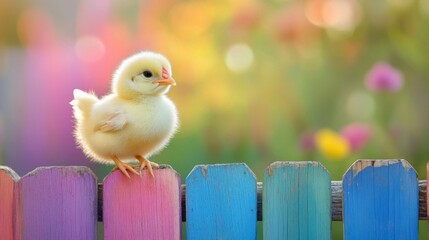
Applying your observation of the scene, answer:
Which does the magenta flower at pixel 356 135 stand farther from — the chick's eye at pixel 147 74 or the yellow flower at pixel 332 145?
the chick's eye at pixel 147 74

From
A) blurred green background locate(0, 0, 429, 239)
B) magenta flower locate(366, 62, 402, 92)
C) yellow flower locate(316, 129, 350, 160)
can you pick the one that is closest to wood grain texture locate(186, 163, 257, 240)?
blurred green background locate(0, 0, 429, 239)

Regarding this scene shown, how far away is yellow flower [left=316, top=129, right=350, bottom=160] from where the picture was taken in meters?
3.60

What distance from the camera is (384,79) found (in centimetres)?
372

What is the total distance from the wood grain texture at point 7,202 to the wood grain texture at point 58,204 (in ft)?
0.06

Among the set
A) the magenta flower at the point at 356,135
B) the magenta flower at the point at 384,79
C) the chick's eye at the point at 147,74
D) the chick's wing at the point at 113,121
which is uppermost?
the magenta flower at the point at 384,79

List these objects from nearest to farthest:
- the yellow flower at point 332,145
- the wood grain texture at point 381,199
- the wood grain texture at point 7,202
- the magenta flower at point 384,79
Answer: the wood grain texture at point 381,199, the wood grain texture at point 7,202, the yellow flower at point 332,145, the magenta flower at point 384,79

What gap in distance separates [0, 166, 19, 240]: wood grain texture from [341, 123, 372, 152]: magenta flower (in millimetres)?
1863

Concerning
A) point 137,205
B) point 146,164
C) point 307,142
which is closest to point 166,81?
point 146,164

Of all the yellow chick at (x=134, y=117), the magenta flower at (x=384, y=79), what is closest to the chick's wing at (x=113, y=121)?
the yellow chick at (x=134, y=117)

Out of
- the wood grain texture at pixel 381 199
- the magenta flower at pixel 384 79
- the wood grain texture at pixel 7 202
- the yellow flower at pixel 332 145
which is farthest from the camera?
the magenta flower at pixel 384 79

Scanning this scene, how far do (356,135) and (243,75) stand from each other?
598 millimetres

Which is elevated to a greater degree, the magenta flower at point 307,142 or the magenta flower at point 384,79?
the magenta flower at point 384,79

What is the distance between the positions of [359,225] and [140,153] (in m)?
0.59

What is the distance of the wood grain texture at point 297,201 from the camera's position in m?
2.03
